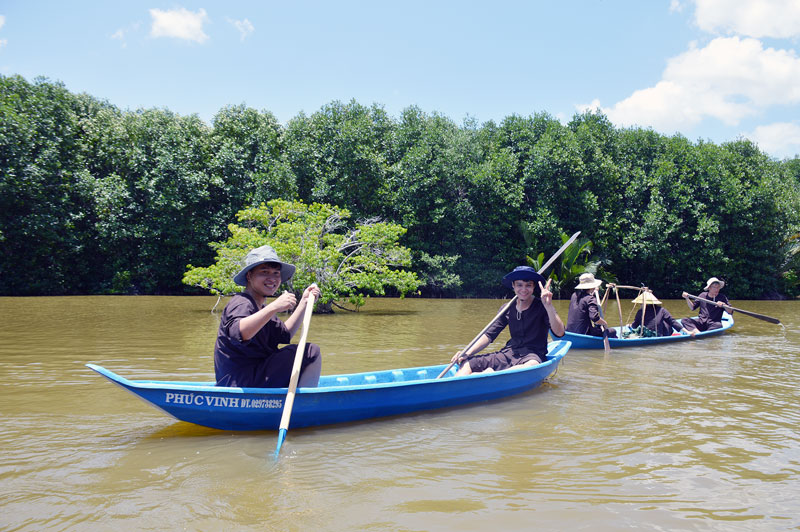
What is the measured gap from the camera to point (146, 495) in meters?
3.56

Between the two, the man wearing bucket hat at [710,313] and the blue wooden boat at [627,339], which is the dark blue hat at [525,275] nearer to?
the blue wooden boat at [627,339]

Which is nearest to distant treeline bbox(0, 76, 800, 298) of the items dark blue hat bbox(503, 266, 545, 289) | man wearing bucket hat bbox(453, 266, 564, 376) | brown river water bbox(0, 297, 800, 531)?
brown river water bbox(0, 297, 800, 531)

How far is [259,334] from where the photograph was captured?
180 inches

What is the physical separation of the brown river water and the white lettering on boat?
12.4 inches

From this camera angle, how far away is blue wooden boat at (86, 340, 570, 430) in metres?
4.36

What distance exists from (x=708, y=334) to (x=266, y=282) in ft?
36.8

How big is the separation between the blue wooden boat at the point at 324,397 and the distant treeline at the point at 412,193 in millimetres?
19655

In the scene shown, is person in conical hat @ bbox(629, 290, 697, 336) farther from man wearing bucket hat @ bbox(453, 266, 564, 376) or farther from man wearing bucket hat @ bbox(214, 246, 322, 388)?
man wearing bucket hat @ bbox(214, 246, 322, 388)

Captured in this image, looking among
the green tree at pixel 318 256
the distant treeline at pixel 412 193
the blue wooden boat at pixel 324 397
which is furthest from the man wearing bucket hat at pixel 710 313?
the distant treeline at pixel 412 193

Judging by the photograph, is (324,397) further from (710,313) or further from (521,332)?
(710,313)

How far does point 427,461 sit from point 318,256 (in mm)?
11331

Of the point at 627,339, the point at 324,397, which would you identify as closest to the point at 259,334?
the point at 324,397

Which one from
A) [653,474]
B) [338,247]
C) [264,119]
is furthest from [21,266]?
[653,474]

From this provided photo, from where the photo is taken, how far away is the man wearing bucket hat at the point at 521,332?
21.0 feet
